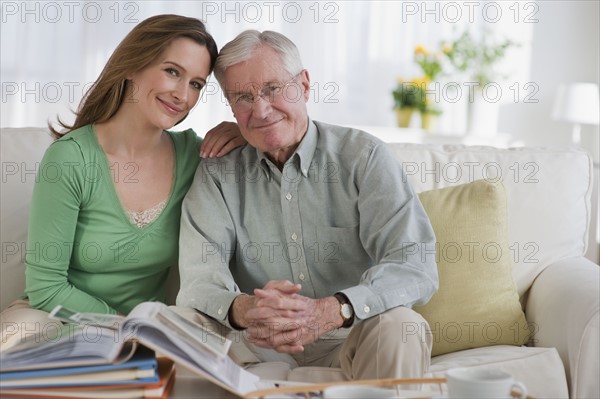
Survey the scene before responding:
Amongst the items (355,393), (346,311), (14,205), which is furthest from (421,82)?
(355,393)

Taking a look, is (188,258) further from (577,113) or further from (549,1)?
(549,1)

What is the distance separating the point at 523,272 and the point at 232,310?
2.96ft

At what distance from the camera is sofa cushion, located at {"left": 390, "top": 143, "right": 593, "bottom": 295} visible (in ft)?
7.38

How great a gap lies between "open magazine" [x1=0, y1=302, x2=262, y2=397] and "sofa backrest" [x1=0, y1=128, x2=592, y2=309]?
3.16 ft

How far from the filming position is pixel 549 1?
5.28 meters

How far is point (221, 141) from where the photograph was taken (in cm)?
213

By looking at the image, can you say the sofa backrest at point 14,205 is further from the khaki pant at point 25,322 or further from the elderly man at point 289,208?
the elderly man at point 289,208

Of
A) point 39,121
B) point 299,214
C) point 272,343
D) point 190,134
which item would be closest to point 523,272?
point 299,214

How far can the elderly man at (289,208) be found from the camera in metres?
1.93

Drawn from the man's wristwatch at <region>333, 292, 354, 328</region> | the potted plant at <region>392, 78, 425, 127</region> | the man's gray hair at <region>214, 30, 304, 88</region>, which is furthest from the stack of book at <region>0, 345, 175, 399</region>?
the potted plant at <region>392, 78, 425, 127</region>

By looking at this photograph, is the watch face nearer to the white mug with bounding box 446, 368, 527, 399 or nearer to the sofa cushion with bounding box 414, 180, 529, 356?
the sofa cushion with bounding box 414, 180, 529, 356

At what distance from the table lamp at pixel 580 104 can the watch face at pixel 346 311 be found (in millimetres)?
3489

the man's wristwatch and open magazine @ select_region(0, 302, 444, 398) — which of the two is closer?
open magazine @ select_region(0, 302, 444, 398)

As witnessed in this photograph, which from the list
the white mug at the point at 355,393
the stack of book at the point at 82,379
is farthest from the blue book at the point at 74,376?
the white mug at the point at 355,393
